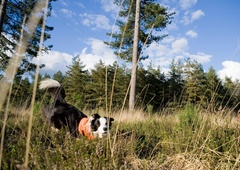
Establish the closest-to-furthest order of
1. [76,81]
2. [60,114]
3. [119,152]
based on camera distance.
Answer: [119,152]
[60,114]
[76,81]

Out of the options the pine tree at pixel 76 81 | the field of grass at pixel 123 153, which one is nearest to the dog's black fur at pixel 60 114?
the field of grass at pixel 123 153

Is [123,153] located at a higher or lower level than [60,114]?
lower

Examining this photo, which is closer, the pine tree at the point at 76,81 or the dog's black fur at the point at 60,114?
the dog's black fur at the point at 60,114

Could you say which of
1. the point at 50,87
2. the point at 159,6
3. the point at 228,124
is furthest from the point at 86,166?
the point at 159,6

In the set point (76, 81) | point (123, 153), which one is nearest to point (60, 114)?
point (123, 153)

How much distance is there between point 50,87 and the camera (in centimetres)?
521

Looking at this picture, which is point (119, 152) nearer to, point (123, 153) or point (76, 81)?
point (123, 153)

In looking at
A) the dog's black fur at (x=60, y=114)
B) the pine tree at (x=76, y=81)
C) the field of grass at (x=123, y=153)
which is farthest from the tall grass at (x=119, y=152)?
the pine tree at (x=76, y=81)

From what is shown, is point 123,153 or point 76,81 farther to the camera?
point 76,81

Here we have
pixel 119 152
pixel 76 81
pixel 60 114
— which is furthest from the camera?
pixel 76 81

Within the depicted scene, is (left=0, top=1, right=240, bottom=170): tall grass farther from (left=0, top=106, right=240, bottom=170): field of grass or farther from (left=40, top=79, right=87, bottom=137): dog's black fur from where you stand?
(left=40, top=79, right=87, bottom=137): dog's black fur

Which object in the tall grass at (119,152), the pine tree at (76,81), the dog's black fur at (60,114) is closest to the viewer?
the tall grass at (119,152)

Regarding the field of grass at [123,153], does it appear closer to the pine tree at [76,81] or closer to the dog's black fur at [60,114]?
the dog's black fur at [60,114]

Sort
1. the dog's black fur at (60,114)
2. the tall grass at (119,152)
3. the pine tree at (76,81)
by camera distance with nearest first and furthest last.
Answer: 1. the tall grass at (119,152)
2. the dog's black fur at (60,114)
3. the pine tree at (76,81)
